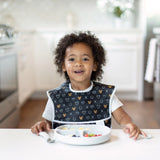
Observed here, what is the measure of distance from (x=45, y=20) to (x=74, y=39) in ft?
10.8

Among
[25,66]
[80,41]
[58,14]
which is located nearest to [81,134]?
[80,41]

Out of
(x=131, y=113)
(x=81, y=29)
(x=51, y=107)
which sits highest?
(x=81, y=29)

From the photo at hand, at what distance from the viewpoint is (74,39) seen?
1.25 metres

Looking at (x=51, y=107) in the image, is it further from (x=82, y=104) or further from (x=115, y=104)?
(x=115, y=104)

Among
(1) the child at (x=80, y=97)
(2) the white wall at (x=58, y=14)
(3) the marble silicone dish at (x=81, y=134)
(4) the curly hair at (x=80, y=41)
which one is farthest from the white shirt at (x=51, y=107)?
(2) the white wall at (x=58, y=14)

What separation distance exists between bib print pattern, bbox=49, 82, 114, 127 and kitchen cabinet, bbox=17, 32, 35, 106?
6.12 ft

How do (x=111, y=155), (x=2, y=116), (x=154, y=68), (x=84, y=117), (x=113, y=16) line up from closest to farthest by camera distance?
(x=111, y=155) → (x=84, y=117) → (x=2, y=116) → (x=154, y=68) → (x=113, y=16)

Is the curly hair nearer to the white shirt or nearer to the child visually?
the child

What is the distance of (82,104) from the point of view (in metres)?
1.19

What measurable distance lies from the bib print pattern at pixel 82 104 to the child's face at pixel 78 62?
6 cm

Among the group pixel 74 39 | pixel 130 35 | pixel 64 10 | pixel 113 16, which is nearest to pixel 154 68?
pixel 130 35

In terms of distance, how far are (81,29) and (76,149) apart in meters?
3.23

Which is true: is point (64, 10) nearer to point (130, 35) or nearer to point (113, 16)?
point (113, 16)

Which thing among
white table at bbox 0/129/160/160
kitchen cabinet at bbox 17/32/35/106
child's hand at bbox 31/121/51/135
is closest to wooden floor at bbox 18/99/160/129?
kitchen cabinet at bbox 17/32/35/106
